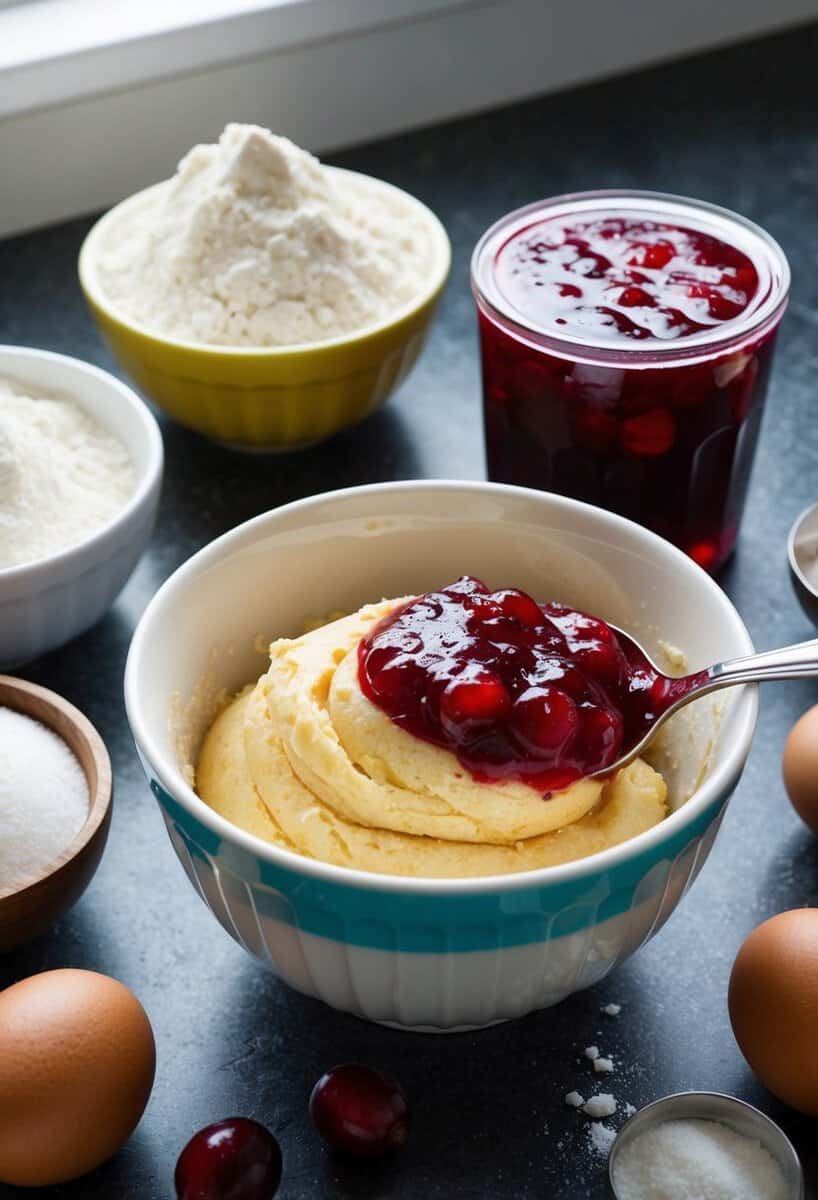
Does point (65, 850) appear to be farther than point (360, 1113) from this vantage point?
Yes

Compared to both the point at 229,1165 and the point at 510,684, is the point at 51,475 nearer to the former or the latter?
the point at 510,684

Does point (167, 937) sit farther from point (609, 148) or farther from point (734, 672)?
point (609, 148)

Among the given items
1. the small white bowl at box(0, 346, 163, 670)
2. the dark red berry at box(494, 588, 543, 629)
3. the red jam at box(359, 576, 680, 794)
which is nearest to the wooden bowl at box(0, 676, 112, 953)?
the small white bowl at box(0, 346, 163, 670)

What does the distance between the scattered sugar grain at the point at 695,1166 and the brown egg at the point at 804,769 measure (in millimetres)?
318

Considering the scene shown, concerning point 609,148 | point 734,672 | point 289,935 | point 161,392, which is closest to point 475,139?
point 609,148

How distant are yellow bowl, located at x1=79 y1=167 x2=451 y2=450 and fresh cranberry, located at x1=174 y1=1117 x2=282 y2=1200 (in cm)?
84

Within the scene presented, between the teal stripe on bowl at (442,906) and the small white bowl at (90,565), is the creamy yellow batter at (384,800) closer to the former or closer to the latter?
the teal stripe on bowl at (442,906)

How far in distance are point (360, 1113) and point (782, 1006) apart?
30cm

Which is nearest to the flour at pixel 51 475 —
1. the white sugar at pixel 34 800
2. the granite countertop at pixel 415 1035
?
the granite countertop at pixel 415 1035

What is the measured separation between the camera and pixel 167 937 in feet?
4.01

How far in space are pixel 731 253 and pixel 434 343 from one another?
1.81ft

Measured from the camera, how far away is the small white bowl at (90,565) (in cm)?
136

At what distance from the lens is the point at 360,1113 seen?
102 cm

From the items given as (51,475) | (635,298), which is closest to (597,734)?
(635,298)
